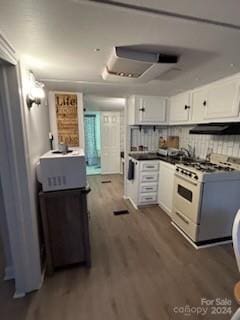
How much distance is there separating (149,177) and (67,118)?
72.5 inches

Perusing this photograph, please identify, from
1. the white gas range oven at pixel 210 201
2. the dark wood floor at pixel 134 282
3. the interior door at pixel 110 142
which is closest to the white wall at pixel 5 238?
the dark wood floor at pixel 134 282

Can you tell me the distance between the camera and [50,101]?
3006 millimetres

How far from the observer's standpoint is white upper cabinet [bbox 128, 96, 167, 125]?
11.3 feet

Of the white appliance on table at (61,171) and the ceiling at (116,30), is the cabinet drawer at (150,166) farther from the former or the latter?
the ceiling at (116,30)

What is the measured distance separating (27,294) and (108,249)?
964mm

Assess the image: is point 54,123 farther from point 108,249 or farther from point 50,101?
point 108,249

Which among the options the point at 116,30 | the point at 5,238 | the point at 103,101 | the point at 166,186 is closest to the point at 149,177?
the point at 166,186

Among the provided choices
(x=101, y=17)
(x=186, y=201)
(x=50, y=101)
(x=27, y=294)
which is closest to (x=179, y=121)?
(x=186, y=201)

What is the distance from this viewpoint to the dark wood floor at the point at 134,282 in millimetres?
1523

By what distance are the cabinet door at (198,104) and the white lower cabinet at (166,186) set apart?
0.86m

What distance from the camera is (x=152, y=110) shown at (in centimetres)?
351

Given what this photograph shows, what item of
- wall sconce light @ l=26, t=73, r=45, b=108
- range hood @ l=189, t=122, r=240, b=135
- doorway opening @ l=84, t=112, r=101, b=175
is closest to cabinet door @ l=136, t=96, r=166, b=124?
range hood @ l=189, t=122, r=240, b=135

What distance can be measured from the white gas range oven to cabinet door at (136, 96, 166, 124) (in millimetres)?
1376

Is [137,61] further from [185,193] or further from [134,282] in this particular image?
[134,282]
